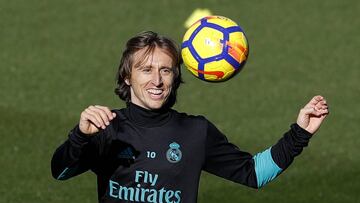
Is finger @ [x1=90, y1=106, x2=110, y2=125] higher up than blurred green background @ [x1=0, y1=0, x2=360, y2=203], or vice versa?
finger @ [x1=90, y1=106, x2=110, y2=125]

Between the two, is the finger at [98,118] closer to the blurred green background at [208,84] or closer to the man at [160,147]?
the man at [160,147]

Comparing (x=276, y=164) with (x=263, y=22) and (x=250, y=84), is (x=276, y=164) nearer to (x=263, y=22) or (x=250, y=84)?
(x=250, y=84)

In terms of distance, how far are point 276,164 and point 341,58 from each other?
13.7 metres

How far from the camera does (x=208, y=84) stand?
1994 centimetres

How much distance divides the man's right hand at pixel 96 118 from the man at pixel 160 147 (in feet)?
1.61

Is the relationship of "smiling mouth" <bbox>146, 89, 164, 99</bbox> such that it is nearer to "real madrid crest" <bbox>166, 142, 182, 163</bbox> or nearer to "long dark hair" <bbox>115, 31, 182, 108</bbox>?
"long dark hair" <bbox>115, 31, 182, 108</bbox>

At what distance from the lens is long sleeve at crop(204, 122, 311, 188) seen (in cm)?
836

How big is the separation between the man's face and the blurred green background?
17.5 ft

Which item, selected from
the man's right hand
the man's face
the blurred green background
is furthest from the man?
the blurred green background

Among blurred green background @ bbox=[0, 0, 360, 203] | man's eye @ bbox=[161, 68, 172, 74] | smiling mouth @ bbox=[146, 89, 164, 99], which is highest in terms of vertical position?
man's eye @ bbox=[161, 68, 172, 74]

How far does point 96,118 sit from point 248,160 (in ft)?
5.30

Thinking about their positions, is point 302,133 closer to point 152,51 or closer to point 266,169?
point 266,169

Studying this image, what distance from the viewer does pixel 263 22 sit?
24.2 meters

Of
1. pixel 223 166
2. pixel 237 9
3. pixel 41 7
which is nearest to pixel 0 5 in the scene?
pixel 41 7
